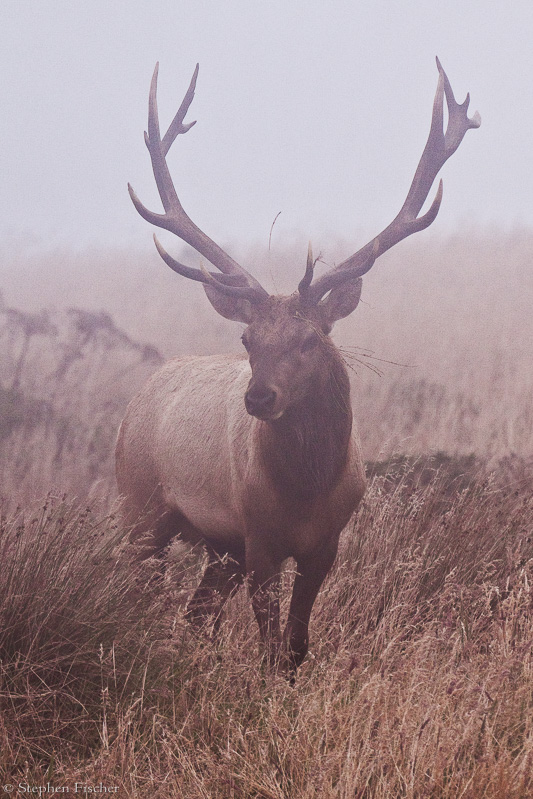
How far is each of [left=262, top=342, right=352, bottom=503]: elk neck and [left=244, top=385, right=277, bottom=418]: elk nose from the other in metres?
0.33

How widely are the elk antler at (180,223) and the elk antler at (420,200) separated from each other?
317 millimetres

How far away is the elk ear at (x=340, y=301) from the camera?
4.12 metres

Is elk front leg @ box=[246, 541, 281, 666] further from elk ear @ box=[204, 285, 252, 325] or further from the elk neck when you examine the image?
elk ear @ box=[204, 285, 252, 325]

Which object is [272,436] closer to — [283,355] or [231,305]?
[283,355]

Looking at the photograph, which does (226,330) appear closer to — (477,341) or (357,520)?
(477,341)

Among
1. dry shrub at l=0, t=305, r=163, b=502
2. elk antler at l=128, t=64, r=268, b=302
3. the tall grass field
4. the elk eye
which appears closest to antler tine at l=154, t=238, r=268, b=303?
elk antler at l=128, t=64, r=268, b=302

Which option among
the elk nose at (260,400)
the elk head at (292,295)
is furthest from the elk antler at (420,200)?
the elk nose at (260,400)

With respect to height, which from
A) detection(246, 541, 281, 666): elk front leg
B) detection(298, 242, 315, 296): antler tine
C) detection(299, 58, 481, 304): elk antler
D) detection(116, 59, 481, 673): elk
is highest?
detection(299, 58, 481, 304): elk antler

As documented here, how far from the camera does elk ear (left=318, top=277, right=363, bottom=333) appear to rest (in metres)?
4.12

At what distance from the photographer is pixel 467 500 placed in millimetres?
5613

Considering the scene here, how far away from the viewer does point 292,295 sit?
401 centimetres

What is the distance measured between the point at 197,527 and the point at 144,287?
13858 millimetres

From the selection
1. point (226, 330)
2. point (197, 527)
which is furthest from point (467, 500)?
point (226, 330)

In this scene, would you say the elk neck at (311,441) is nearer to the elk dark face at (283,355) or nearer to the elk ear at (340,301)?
the elk dark face at (283,355)
